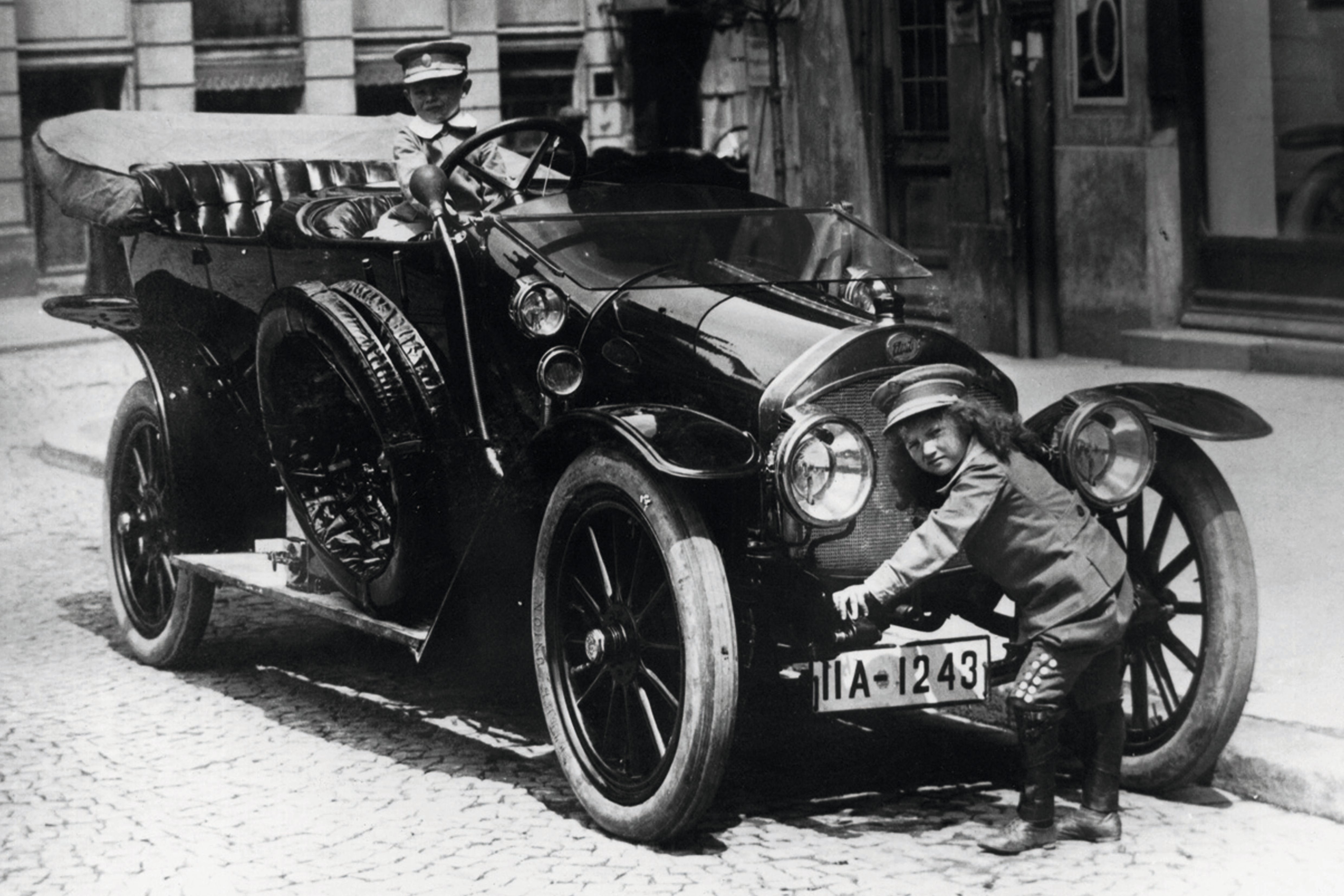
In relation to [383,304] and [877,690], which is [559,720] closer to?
[877,690]

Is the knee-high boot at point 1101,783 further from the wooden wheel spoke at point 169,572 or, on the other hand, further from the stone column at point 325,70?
the stone column at point 325,70

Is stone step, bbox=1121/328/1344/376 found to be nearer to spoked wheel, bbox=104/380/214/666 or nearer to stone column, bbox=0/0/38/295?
spoked wheel, bbox=104/380/214/666

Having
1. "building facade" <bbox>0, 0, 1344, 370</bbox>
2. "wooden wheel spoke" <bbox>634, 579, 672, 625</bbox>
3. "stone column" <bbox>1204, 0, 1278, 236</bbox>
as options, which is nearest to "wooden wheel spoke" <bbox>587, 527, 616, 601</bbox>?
"wooden wheel spoke" <bbox>634, 579, 672, 625</bbox>

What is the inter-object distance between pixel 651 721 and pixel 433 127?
249 cm

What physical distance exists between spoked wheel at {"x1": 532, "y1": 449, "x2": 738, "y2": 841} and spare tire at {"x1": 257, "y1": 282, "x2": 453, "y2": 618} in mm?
594

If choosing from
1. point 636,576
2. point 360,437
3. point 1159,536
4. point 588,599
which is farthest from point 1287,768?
point 360,437

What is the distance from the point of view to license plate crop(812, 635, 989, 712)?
15.9ft

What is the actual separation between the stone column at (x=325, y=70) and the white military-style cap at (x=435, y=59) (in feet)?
23.9

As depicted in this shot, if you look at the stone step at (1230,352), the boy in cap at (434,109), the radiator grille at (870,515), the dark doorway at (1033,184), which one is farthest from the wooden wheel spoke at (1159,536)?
the dark doorway at (1033,184)

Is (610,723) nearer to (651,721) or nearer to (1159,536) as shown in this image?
(651,721)

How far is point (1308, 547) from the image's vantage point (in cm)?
725

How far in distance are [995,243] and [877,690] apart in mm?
8440

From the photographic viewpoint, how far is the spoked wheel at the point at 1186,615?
5.11 m

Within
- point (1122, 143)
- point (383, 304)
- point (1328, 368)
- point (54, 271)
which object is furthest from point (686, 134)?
point (383, 304)
